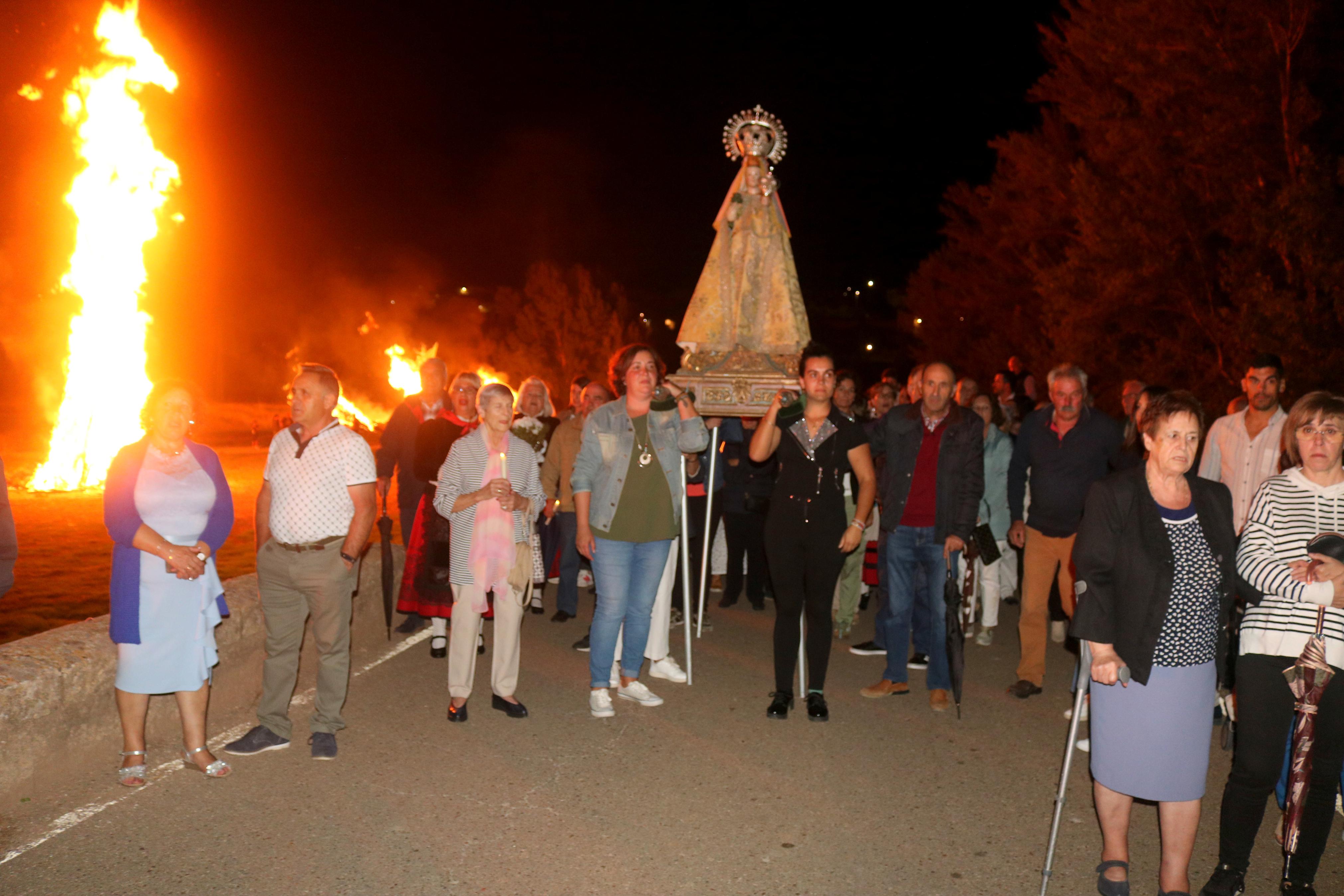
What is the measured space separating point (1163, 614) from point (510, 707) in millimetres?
3928

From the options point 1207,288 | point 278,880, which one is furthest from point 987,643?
point 1207,288

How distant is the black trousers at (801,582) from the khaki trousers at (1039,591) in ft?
5.38

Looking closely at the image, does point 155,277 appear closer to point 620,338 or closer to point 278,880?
point 620,338

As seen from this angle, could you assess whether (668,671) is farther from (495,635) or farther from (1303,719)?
(1303,719)

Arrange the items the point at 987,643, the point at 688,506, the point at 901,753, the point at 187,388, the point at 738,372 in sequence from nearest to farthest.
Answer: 1. the point at 187,388
2. the point at 901,753
3. the point at 738,372
4. the point at 987,643
5. the point at 688,506

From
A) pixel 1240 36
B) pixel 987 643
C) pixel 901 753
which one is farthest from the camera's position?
pixel 1240 36

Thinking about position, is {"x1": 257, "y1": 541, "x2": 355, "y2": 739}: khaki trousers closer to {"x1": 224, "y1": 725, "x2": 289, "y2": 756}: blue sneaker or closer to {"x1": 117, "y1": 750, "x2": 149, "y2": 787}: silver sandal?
{"x1": 224, "y1": 725, "x2": 289, "y2": 756}: blue sneaker

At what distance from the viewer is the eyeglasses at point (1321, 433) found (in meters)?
3.96

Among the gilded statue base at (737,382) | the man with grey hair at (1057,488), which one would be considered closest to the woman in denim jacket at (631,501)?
the gilded statue base at (737,382)

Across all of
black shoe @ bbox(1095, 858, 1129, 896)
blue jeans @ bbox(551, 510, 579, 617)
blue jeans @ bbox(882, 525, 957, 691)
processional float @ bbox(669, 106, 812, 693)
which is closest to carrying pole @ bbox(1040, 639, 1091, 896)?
black shoe @ bbox(1095, 858, 1129, 896)

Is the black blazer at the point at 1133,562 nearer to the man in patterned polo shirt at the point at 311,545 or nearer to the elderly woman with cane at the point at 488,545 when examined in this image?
the elderly woman with cane at the point at 488,545

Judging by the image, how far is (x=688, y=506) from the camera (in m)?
9.35

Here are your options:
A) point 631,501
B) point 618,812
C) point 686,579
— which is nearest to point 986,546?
point 686,579

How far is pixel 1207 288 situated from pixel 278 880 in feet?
76.1
